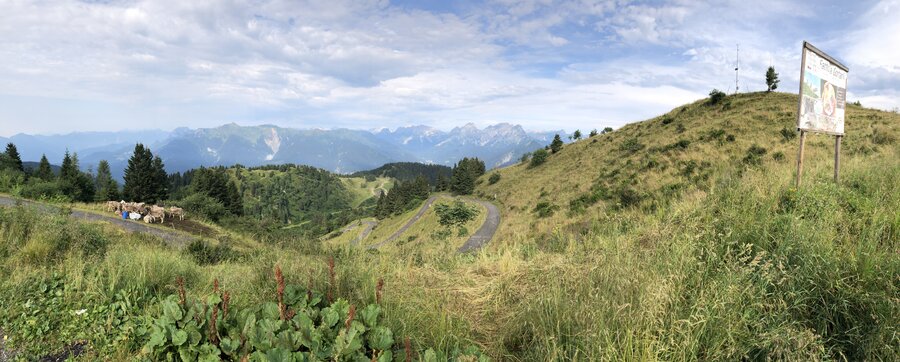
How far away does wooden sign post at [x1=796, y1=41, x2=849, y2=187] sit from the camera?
6809mm

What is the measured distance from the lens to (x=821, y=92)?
736cm

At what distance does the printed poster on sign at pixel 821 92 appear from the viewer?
687cm

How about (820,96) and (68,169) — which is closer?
(820,96)

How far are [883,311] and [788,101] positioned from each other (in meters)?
43.8

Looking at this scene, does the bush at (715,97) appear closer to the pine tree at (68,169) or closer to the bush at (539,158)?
the bush at (539,158)

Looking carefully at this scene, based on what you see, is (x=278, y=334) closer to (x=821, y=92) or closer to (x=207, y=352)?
(x=207, y=352)

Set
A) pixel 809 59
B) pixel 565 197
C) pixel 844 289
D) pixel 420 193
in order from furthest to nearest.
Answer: pixel 420 193 → pixel 565 197 → pixel 809 59 → pixel 844 289

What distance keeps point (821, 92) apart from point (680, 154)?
23.7 metres

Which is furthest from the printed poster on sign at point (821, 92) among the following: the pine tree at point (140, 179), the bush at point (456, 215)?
the pine tree at point (140, 179)

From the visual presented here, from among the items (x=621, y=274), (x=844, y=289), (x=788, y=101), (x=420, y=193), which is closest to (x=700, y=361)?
(x=621, y=274)

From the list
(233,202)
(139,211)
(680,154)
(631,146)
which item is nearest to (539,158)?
(631,146)

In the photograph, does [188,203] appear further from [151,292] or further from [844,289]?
[844,289]

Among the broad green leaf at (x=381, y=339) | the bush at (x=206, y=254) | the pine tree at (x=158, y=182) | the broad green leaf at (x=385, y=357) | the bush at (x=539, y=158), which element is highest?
the bush at (x=539, y=158)

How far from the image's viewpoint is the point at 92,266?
452cm
